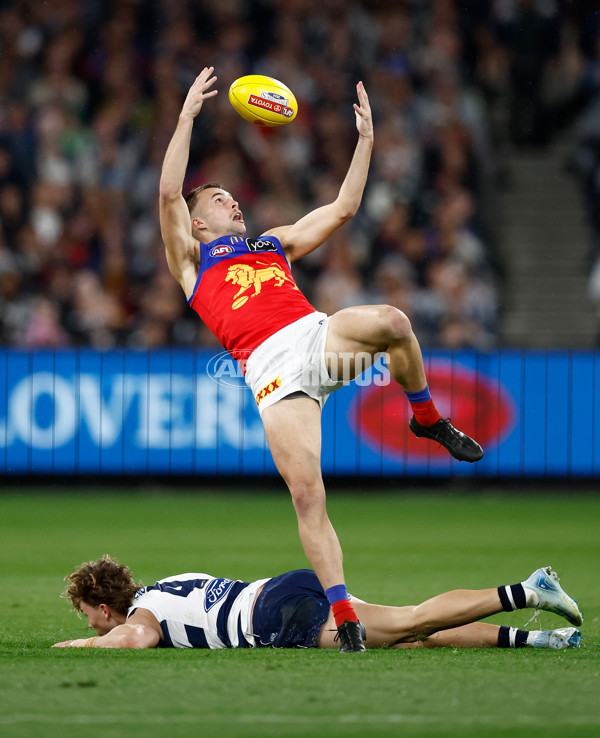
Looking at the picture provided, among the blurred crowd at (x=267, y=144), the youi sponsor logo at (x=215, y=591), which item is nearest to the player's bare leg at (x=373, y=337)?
the youi sponsor logo at (x=215, y=591)

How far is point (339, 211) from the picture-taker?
7.09m

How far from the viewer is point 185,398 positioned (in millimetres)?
14211

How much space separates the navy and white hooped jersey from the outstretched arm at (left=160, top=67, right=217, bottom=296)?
5.70 ft

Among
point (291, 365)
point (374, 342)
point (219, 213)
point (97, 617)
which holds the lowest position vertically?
point (97, 617)

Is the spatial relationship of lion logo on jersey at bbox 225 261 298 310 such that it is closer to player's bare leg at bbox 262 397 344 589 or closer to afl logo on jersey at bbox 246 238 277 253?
afl logo on jersey at bbox 246 238 277 253

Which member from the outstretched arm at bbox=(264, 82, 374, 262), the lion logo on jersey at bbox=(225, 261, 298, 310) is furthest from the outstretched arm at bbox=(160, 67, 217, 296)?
the outstretched arm at bbox=(264, 82, 374, 262)

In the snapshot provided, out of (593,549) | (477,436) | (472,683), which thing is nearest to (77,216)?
(477,436)

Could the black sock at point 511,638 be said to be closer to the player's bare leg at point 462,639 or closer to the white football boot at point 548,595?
the player's bare leg at point 462,639

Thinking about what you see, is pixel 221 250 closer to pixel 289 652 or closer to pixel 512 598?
pixel 289 652

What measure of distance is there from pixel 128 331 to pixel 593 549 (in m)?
6.74

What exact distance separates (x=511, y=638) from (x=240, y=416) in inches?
320

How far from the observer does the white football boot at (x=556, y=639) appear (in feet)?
20.1

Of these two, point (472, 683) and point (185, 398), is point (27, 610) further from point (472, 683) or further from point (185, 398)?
point (185, 398)

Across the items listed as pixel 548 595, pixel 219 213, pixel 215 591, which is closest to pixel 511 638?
pixel 548 595
